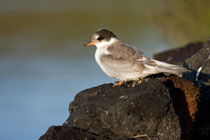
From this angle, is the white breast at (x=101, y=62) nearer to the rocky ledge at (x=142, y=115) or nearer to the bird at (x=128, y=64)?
the bird at (x=128, y=64)

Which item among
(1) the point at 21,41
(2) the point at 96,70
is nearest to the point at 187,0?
(2) the point at 96,70

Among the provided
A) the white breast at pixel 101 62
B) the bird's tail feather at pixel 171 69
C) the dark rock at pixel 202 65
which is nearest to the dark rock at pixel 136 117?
the bird's tail feather at pixel 171 69

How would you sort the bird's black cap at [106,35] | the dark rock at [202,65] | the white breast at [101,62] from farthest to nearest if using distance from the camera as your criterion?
the bird's black cap at [106,35] → the dark rock at [202,65] → the white breast at [101,62]

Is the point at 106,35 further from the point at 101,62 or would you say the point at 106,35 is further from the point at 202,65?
the point at 202,65

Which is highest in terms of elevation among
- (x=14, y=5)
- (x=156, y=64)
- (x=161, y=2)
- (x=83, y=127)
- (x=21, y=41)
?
(x=14, y=5)

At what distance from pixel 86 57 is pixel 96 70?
1.01 metres

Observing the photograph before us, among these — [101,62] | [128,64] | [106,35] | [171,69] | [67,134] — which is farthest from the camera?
[106,35]

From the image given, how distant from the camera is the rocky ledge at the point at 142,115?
188 inches

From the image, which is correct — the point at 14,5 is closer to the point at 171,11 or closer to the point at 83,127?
the point at 171,11

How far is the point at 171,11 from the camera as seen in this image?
12.9 meters

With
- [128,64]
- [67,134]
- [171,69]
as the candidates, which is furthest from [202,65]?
[67,134]

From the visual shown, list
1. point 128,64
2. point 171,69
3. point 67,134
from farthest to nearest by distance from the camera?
1. point 128,64
2. point 171,69
3. point 67,134

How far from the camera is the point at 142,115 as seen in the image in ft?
15.8

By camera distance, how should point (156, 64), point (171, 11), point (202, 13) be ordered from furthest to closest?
point (171, 11) < point (202, 13) < point (156, 64)
